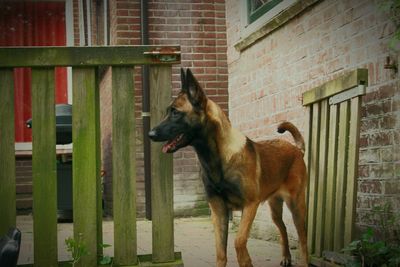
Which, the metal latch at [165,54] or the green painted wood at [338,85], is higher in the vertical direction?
the metal latch at [165,54]

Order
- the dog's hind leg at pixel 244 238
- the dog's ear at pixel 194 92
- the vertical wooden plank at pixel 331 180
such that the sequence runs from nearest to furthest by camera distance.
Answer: the dog's ear at pixel 194 92 → the dog's hind leg at pixel 244 238 → the vertical wooden plank at pixel 331 180

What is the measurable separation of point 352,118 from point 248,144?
2.57 ft

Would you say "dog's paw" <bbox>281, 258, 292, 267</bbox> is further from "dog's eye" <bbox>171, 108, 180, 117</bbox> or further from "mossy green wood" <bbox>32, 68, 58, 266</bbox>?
"mossy green wood" <bbox>32, 68, 58, 266</bbox>

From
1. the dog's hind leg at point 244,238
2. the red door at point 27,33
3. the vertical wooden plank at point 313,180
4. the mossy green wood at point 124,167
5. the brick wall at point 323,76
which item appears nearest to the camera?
the mossy green wood at point 124,167

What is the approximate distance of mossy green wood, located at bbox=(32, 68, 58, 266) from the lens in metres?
3.79

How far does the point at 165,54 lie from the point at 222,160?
2.92 feet

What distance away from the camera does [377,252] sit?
3910 millimetres

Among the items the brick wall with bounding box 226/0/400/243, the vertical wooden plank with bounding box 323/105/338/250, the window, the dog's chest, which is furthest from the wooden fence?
the window

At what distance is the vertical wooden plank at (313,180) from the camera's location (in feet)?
16.2

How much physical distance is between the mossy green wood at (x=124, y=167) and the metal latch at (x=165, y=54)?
0.61ft

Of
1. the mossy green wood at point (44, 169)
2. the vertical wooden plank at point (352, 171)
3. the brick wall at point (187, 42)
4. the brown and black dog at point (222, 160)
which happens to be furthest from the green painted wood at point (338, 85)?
the brick wall at point (187, 42)

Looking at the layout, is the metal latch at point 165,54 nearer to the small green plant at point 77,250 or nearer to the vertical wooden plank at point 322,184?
the small green plant at point 77,250

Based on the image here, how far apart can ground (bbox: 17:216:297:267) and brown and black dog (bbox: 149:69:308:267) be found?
69 centimetres

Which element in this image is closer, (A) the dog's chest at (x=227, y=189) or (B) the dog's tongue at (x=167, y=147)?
(B) the dog's tongue at (x=167, y=147)
